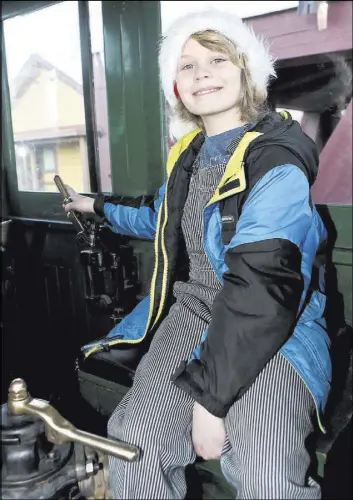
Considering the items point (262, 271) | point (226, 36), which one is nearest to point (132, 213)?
point (226, 36)

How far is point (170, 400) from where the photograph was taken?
4.84 ft

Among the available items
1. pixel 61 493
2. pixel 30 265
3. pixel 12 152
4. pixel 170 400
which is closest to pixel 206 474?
pixel 170 400

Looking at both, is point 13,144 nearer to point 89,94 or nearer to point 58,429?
point 89,94

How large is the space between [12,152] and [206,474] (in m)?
2.45

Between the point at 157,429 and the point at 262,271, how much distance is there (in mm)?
571

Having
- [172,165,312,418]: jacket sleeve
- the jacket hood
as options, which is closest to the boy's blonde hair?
the jacket hood

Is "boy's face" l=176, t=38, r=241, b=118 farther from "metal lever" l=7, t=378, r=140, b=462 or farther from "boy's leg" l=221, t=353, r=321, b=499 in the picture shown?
"metal lever" l=7, t=378, r=140, b=462

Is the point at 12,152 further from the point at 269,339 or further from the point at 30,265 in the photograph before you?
the point at 269,339

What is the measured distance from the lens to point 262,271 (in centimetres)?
134

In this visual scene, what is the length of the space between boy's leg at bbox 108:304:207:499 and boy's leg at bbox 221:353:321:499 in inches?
5.8

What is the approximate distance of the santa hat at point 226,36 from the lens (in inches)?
65.7

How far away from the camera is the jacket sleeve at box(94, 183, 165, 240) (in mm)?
2154

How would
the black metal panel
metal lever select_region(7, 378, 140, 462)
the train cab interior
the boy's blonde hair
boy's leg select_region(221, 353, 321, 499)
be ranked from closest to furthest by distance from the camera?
metal lever select_region(7, 378, 140, 462) < boy's leg select_region(221, 353, 321, 499) < the boy's blonde hair < the train cab interior < the black metal panel

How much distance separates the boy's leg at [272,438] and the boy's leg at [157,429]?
0.49 feet
